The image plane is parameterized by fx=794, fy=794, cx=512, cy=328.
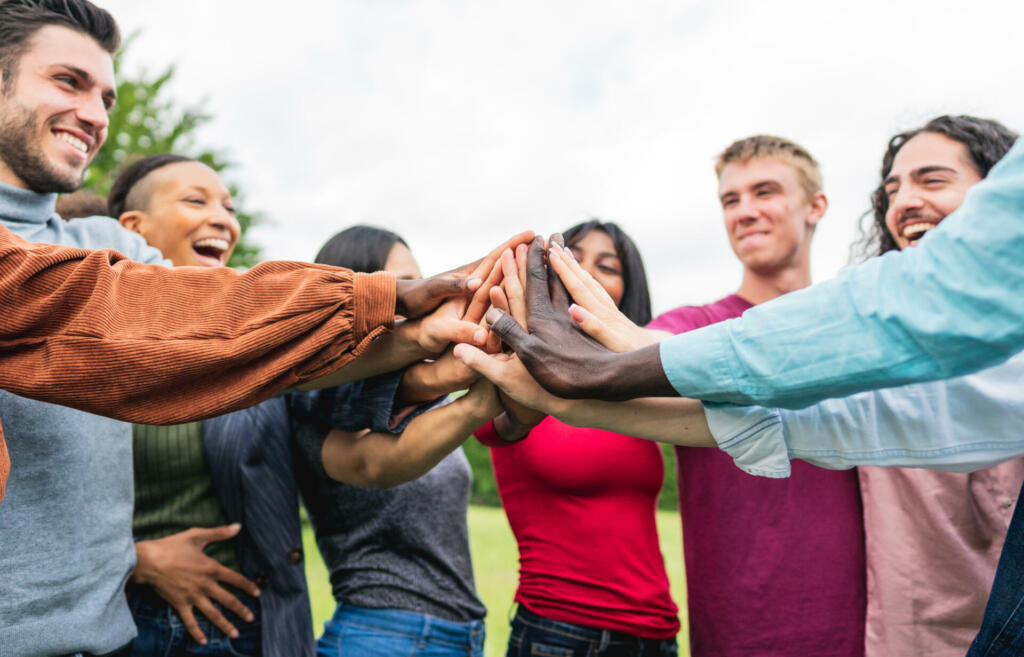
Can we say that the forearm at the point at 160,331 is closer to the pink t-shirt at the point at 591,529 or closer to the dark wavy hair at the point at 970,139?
the pink t-shirt at the point at 591,529

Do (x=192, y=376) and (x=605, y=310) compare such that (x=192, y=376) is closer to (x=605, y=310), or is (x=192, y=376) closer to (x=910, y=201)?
(x=605, y=310)

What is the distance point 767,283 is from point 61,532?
8.11 feet

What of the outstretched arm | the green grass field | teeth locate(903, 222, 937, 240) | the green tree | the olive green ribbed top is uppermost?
the green tree

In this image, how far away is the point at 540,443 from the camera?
8.48ft

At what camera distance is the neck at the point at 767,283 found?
9.99ft

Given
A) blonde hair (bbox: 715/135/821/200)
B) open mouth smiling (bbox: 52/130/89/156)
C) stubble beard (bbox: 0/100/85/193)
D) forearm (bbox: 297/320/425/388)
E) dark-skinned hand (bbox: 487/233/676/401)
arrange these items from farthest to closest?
blonde hair (bbox: 715/135/821/200), open mouth smiling (bbox: 52/130/89/156), stubble beard (bbox: 0/100/85/193), forearm (bbox: 297/320/425/388), dark-skinned hand (bbox: 487/233/676/401)

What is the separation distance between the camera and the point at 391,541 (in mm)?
2369

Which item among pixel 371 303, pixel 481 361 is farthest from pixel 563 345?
pixel 371 303

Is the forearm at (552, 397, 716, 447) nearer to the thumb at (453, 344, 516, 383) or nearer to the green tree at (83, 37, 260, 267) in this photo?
the thumb at (453, 344, 516, 383)

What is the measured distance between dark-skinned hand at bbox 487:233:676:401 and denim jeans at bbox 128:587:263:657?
1.28 meters

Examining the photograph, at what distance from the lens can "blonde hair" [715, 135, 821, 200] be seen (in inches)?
133

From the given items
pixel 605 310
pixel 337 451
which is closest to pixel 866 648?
pixel 605 310

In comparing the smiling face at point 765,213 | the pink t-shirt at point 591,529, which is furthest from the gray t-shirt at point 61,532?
the smiling face at point 765,213

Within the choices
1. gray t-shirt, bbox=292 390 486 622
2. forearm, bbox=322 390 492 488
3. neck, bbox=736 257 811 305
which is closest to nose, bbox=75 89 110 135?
gray t-shirt, bbox=292 390 486 622
